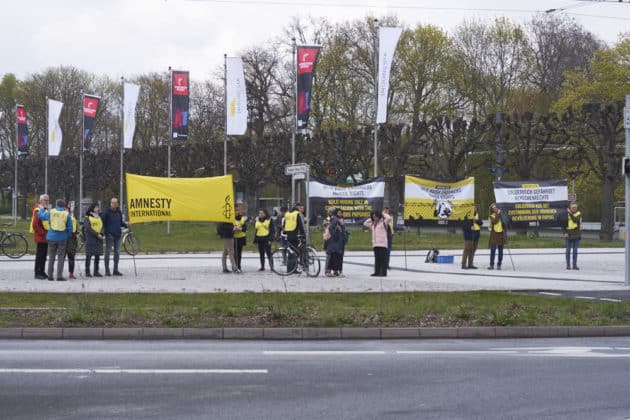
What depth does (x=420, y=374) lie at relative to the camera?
9.17m

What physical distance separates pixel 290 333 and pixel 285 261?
30.4ft

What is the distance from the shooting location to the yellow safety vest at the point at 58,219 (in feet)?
61.9

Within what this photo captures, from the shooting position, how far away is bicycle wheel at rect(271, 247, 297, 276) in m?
21.4

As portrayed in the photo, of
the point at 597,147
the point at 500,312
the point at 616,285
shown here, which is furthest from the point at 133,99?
the point at 500,312

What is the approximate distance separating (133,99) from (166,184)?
2545 cm

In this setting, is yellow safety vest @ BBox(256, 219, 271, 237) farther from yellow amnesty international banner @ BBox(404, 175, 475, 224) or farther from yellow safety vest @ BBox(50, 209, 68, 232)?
yellow safety vest @ BBox(50, 209, 68, 232)

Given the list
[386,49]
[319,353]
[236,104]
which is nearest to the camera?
[319,353]

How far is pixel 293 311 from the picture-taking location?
44.8ft

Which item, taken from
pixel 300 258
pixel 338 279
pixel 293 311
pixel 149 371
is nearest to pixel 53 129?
pixel 300 258

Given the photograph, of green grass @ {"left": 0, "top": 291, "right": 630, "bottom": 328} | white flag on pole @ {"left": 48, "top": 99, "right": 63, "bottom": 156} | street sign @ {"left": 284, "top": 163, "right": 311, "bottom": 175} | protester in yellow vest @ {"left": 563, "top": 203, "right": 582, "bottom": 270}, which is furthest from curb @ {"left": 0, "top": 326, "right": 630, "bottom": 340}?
white flag on pole @ {"left": 48, "top": 99, "right": 63, "bottom": 156}

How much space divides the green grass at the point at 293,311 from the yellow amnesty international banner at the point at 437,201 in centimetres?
824

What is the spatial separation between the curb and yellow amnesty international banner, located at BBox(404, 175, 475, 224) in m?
11.6

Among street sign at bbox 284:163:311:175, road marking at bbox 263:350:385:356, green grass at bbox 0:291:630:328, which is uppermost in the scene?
street sign at bbox 284:163:311:175

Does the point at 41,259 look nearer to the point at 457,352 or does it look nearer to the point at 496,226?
the point at 496,226
